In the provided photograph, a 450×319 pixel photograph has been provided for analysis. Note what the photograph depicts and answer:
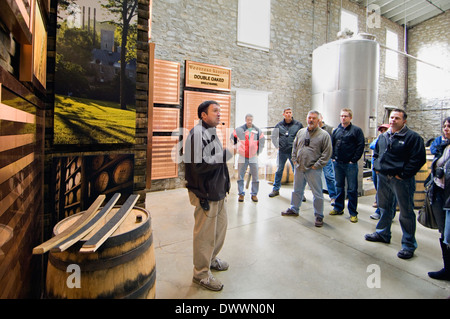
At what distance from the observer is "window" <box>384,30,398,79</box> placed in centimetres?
1100

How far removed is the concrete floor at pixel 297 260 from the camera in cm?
214

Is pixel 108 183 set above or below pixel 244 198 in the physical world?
above

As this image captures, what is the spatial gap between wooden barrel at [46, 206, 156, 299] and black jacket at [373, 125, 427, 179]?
2831 millimetres

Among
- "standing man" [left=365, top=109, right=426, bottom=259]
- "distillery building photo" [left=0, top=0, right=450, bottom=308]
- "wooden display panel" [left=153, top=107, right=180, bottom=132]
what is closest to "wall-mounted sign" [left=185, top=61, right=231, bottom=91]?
"distillery building photo" [left=0, top=0, right=450, bottom=308]

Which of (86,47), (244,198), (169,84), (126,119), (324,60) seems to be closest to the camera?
(86,47)

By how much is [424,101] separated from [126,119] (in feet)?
45.5

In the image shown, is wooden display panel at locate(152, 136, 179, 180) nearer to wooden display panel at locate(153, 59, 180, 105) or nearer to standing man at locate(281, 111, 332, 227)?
wooden display panel at locate(153, 59, 180, 105)

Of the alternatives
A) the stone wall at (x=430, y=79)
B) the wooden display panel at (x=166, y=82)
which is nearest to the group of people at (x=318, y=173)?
the wooden display panel at (x=166, y=82)

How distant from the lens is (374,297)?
2.08 meters

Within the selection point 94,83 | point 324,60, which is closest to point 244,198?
point 94,83

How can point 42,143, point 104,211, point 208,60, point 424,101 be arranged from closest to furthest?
point 104,211, point 42,143, point 208,60, point 424,101

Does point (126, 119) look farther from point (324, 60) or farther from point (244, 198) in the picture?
point (324, 60)

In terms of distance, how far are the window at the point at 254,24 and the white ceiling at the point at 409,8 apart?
4847mm

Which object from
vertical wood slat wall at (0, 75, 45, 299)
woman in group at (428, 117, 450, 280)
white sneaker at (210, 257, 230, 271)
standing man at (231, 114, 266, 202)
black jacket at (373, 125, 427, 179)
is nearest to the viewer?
vertical wood slat wall at (0, 75, 45, 299)
